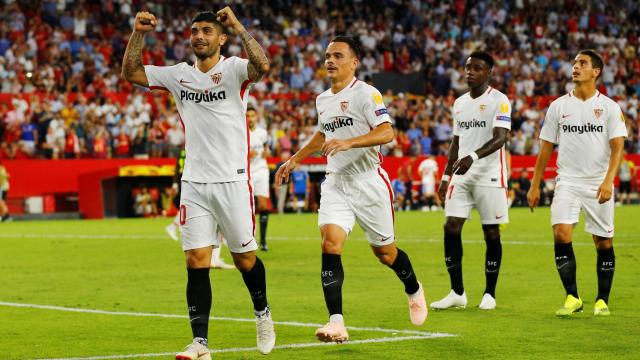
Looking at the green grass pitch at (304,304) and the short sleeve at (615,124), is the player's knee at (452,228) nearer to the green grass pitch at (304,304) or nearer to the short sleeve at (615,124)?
the green grass pitch at (304,304)

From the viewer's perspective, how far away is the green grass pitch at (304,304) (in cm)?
948

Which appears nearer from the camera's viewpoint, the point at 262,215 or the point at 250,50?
the point at 250,50

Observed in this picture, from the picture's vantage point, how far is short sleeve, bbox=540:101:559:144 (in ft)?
38.9

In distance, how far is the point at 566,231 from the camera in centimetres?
1164

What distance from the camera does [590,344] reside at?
9.54m

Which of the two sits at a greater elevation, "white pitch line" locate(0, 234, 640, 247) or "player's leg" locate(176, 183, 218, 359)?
"player's leg" locate(176, 183, 218, 359)

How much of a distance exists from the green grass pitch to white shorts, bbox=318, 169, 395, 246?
3.06 feet

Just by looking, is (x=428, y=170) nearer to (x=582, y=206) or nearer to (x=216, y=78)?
(x=582, y=206)

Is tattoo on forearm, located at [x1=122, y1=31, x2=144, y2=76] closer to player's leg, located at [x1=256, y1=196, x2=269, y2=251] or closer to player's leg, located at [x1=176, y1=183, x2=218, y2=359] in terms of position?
player's leg, located at [x1=176, y1=183, x2=218, y2=359]

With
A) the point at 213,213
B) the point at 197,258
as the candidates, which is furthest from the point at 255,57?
the point at 197,258

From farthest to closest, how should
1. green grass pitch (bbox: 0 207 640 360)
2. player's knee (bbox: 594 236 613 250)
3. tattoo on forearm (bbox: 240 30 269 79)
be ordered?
player's knee (bbox: 594 236 613 250) → green grass pitch (bbox: 0 207 640 360) → tattoo on forearm (bbox: 240 30 269 79)

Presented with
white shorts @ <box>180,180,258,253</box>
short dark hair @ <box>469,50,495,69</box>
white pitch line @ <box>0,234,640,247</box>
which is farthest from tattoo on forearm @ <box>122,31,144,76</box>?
white pitch line @ <box>0,234,640,247</box>

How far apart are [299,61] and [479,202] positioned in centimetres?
3060

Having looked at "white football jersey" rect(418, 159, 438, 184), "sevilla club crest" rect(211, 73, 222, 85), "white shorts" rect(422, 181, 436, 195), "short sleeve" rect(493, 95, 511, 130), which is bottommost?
"white shorts" rect(422, 181, 436, 195)
